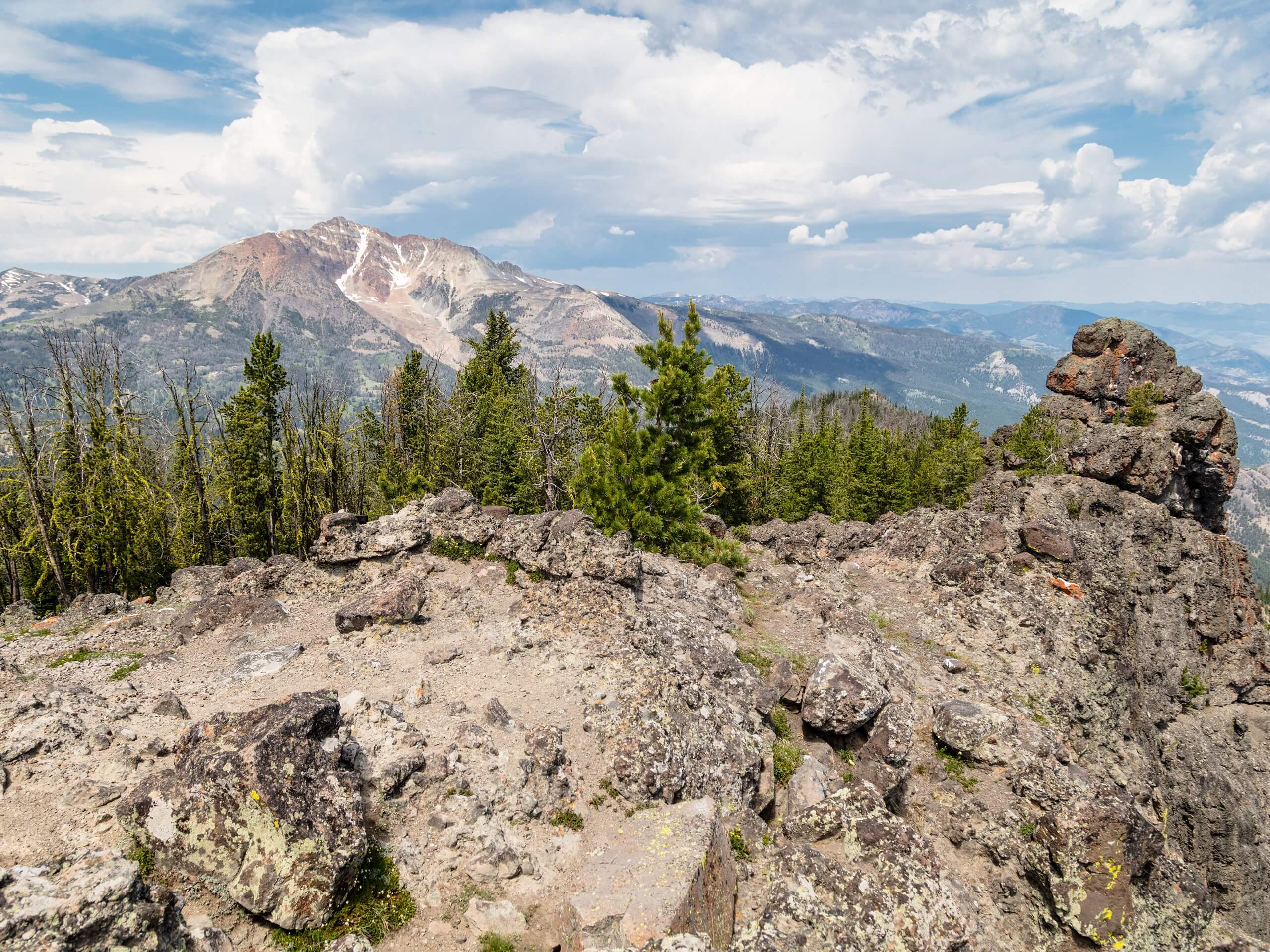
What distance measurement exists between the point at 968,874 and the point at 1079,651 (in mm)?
14629

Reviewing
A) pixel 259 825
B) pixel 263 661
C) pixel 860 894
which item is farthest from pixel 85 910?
pixel 860 894

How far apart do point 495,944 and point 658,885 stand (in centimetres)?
242

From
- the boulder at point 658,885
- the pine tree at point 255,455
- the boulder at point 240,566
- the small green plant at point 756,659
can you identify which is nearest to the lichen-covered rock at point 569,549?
the small green plant at point 756,659

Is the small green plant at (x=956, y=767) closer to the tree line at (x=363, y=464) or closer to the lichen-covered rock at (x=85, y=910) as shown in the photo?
the tree line at (x=363, y=464)

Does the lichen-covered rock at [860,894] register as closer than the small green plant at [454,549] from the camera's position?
Yes

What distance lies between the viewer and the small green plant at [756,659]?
1933cm

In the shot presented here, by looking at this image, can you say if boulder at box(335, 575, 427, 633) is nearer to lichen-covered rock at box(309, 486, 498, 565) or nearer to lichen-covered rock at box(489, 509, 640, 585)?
lichen-covered rock at box(309, 486, 498, 565)

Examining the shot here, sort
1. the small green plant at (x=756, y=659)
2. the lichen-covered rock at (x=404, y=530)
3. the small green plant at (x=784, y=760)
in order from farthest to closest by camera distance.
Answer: the lichen-covered rock at (x=404, y=530) < the small green plant at (x=756, y=659) < the small green plant at (x=784, y=760)

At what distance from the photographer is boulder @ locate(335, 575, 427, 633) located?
55.8ft

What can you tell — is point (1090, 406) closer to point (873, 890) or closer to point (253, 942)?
point (873, 890)

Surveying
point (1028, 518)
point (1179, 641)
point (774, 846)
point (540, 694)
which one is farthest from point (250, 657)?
point (1179, 641)

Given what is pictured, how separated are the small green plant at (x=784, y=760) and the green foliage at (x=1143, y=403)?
170ft

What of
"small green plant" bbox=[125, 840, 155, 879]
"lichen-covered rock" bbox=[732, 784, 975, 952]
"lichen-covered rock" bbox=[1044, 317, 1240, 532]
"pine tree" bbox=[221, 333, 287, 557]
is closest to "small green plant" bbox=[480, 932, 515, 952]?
"lichen-covered rock" bbox=[732, 784, 975, 952]

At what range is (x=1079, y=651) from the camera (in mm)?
24547
